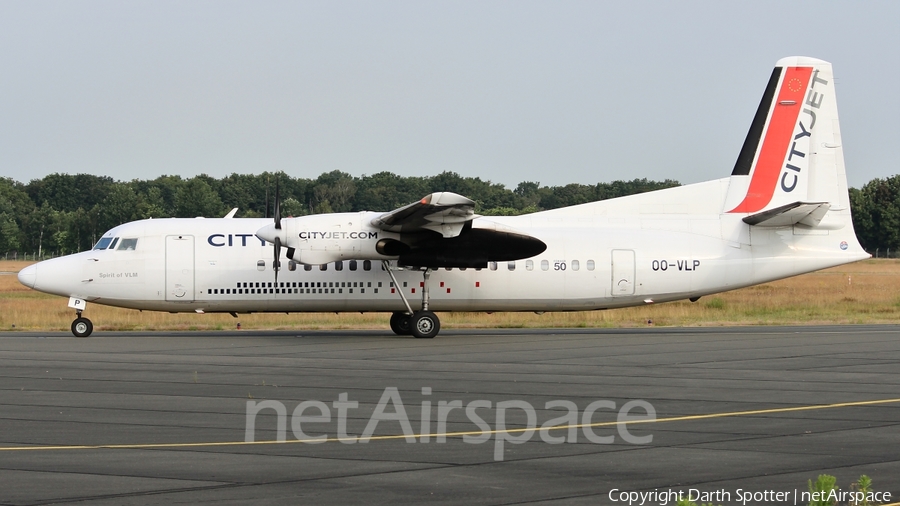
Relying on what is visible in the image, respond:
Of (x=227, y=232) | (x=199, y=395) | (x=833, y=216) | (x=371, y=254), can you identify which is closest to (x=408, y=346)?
(x=371, y=254)

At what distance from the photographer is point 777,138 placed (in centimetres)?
2409

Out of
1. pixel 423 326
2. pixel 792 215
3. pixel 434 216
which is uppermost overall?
pixel 792 215

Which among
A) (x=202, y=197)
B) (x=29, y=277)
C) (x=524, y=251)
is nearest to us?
(x=524, y=251)

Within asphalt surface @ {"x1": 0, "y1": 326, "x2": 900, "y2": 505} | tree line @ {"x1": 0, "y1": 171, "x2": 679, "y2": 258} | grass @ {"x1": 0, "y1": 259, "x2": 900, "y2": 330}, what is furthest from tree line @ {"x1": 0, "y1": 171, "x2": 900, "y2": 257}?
asphalt surface @ {"x1": 0, "y1": 326, "x2": 900, "y2": 505}

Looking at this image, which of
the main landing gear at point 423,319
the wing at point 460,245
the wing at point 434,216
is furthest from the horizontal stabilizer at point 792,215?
the main landing gear at point 423,319

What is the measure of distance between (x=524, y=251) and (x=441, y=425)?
471 inches

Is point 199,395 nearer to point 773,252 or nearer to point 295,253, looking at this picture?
point 295,253

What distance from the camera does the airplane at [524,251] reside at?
21891 mm

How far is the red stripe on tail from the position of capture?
24.0 m

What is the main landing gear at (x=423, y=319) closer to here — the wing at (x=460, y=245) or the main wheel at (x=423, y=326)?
the main wheel at (x=423, y=326)

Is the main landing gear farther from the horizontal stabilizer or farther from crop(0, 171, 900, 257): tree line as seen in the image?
crop(0, 171, 900, 257): tree line

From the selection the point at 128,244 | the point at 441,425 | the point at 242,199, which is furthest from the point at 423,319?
the point at 242,199

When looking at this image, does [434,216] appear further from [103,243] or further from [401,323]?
[103,243]

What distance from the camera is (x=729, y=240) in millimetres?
23500
